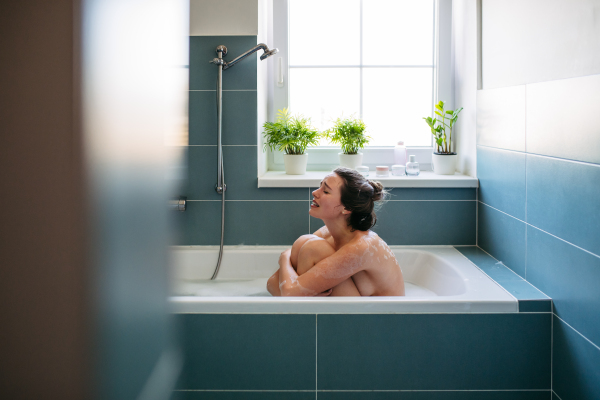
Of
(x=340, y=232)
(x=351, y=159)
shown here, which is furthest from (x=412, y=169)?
(x=340, y=232)

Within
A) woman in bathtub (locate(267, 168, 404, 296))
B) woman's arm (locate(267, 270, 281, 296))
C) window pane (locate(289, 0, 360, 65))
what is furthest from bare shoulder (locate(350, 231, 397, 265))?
window pane (locate(289, 0, 360, 65))

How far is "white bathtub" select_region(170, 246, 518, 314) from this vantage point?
1.56 m

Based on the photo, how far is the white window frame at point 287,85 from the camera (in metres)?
2.56

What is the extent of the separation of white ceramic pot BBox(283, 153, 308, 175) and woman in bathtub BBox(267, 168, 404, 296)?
56cm

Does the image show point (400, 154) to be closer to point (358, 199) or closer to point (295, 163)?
point (295, 163)

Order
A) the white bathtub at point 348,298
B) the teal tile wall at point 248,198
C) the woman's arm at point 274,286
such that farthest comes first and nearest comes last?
the teal tile wall at point 248,198 → the woman's arm at point 274,286 → the white bathtub at point 348,298

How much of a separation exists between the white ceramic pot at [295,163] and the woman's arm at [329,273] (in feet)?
2.57

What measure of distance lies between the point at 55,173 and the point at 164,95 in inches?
3.6

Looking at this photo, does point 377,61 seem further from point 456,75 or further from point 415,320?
point 415,320

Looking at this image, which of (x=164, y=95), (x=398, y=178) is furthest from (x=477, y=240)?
(x=164, y=95)

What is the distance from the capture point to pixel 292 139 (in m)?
2.36

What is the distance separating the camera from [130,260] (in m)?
0.17

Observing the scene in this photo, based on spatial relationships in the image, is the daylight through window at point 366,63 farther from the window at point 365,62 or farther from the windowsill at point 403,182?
the windowsill at point 403,182

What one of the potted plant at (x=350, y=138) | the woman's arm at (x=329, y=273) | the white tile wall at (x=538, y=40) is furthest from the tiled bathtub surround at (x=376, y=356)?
the potted plant at (x=350, y=138)
